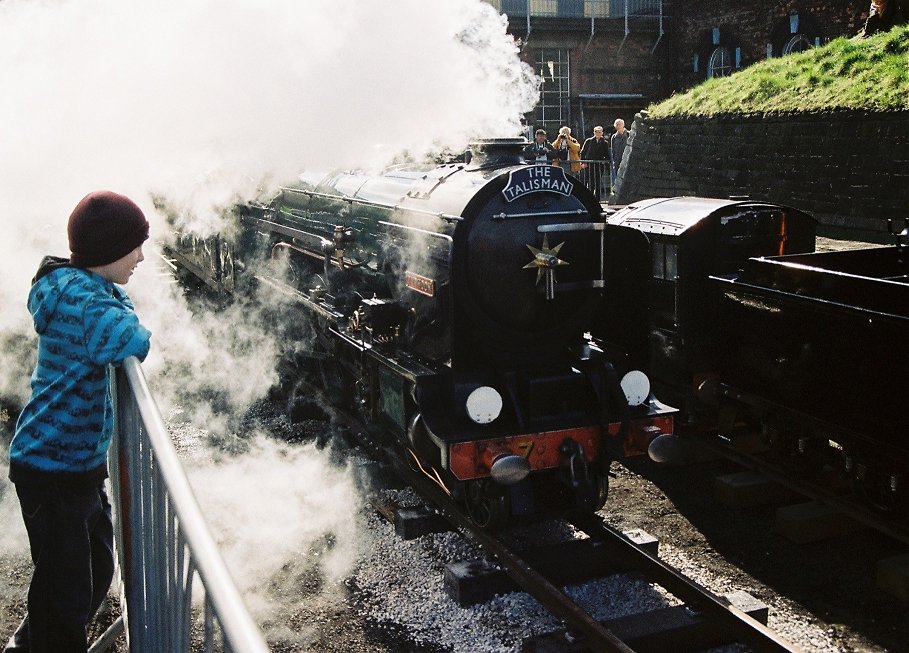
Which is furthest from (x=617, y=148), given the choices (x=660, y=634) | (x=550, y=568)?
(x=660, y=634)

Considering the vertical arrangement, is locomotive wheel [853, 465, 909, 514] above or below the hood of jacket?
below

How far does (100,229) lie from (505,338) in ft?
8.61

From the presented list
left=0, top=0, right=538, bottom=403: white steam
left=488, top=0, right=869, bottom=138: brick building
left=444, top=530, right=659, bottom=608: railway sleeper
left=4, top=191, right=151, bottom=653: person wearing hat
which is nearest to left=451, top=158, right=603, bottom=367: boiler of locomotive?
left=444, top=530, right=659, bottom=608: railway sleeper

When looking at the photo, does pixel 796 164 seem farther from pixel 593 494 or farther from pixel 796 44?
pixel 796 44

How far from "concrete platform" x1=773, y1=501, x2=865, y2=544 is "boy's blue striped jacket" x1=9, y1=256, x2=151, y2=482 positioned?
3.92 meters

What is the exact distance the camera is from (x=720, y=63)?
79.2 ft

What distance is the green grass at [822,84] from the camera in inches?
475

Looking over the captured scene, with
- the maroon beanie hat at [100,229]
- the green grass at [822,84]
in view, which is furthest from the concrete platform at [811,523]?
the green grass at [822,84]

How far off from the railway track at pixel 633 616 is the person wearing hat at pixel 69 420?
1937mm

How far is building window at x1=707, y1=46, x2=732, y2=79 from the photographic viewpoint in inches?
935

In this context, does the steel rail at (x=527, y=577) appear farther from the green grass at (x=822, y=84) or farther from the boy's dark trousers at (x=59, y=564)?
the green grass at (x=822, y=84)

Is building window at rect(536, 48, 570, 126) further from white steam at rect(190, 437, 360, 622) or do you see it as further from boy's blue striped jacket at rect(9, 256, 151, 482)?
boy's blue striped jacket at rect(9, 256, 151, 482)

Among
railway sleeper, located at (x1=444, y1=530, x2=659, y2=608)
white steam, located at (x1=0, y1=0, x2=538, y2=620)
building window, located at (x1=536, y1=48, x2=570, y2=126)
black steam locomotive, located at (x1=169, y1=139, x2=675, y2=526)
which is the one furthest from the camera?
building window, located at (x1=536, y1=48, x2=570, y2=126)

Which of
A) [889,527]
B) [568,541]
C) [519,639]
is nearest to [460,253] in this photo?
[568,541]
